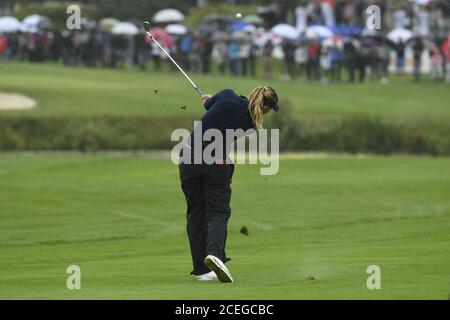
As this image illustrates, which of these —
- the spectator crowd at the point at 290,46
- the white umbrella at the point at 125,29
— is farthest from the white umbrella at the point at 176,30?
the white umbrella at the point at 125,29

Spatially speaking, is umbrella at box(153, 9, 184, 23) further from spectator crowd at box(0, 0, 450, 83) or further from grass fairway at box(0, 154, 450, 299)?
grass fairway at box(0, 154, 450, 299)

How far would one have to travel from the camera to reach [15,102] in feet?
185

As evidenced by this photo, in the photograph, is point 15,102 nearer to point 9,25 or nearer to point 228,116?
point 9,25

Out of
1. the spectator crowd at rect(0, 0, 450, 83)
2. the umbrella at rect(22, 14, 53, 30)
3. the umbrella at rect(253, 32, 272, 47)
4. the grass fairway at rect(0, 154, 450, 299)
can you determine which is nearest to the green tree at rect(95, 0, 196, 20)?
the spectator crowd at rect(0, 0, 450, 83)

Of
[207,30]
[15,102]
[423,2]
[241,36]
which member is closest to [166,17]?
[207,30]

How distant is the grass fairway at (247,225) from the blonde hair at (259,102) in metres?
1.71

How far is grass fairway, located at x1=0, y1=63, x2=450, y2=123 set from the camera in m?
53.8

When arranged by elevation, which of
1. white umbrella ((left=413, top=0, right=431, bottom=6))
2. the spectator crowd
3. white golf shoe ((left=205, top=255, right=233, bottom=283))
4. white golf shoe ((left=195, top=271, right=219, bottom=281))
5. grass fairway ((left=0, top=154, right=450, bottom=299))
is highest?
white umbrella ((left=413, top=0, right=431, bottom=6))

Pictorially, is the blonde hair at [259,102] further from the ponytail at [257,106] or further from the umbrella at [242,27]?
the umbrella at [242,27]

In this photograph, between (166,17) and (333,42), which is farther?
(166,17)

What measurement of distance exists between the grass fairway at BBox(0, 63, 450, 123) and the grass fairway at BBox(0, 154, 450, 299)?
9.09 m

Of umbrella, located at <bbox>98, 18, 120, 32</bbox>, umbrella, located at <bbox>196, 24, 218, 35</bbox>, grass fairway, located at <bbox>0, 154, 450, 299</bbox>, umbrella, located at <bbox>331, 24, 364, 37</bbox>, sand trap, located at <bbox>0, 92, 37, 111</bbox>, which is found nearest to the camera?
grass fairway, located at <bbox>0, 154, 450, 299</bbox>

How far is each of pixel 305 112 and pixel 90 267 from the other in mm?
34474

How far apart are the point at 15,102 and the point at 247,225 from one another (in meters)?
31.4
